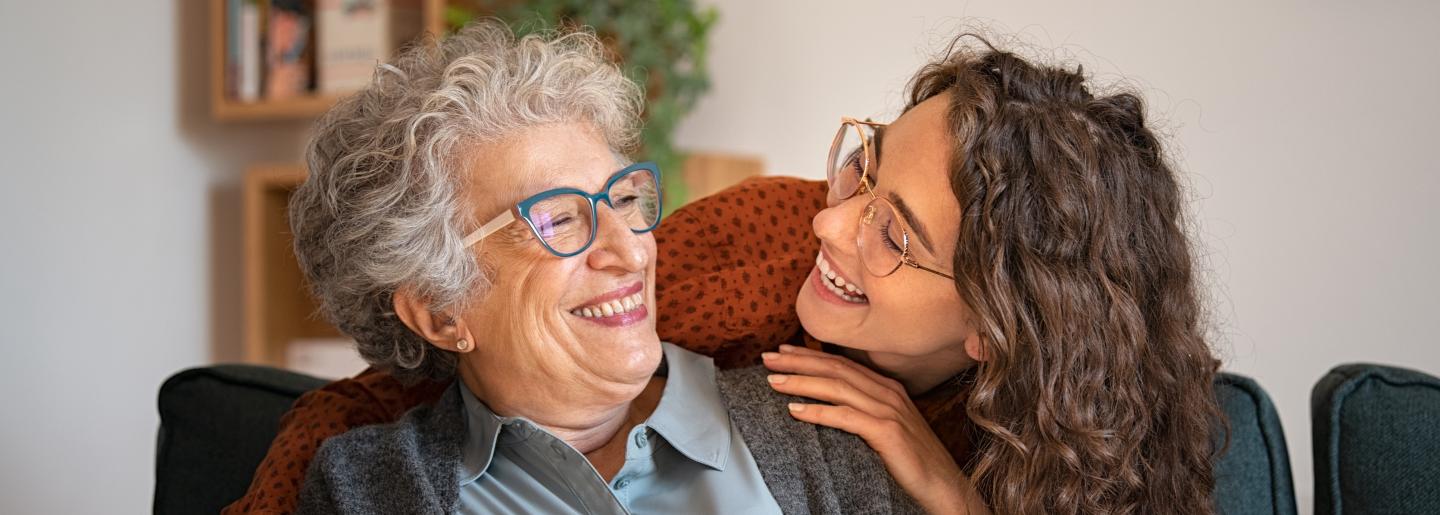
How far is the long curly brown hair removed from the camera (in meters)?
1.41

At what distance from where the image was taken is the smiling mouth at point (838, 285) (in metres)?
1.58

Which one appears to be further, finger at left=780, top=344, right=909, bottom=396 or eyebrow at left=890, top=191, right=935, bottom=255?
finger at left=780, top=344, right=909, bottom=396

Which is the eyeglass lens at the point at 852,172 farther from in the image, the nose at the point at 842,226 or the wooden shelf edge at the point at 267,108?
the wooden shelf edge at the point at 267,108

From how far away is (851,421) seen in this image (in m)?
1.55

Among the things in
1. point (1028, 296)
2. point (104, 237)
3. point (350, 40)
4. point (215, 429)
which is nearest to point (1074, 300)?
point (1028, 296)

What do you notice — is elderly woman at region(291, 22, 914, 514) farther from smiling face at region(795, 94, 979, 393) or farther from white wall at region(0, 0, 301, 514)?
white wall at region(0, 0, 301, 514)

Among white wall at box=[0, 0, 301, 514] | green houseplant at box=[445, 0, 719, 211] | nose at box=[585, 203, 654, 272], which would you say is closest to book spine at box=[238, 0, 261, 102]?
white wall at box=[0, 0, 301, 514]

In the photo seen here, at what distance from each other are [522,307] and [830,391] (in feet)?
1.38

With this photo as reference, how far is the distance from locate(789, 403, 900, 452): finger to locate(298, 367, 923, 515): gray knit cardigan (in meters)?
0.02

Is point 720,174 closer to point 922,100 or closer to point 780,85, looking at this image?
point 780,85

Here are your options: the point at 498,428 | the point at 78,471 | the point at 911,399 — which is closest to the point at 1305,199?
the point at 911,399

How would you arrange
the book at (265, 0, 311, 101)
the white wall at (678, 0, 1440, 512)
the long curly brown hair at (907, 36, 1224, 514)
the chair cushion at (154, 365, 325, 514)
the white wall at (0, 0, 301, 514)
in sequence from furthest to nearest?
the book at (265, 0, 311, 101), the white wall at (0, 0, 301, 514), the white wall at (678, 0, 1440, 512), the chair cushion at (154, 365, 325, 514), the long curly brown hair at (907, 36, 1224, 514)

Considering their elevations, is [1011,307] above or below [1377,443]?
above

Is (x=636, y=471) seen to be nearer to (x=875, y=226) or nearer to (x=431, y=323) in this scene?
(x=431, y=323)
